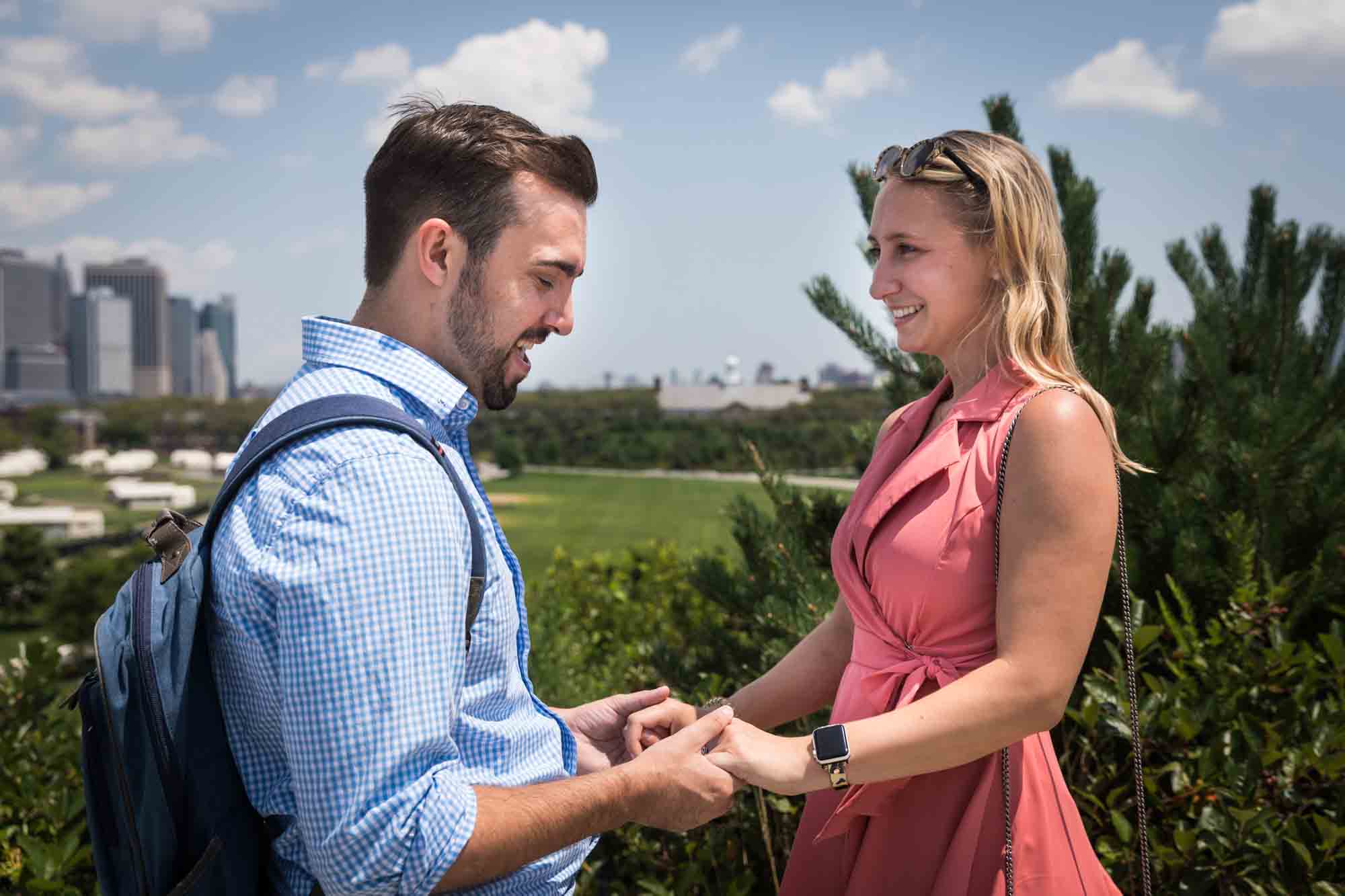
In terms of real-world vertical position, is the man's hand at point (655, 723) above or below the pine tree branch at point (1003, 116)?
below

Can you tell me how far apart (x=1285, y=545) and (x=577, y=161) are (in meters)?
3.25

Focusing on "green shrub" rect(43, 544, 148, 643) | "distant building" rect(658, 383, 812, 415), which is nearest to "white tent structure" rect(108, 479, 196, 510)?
"green shrub" rect(43, 544, 148, 643)

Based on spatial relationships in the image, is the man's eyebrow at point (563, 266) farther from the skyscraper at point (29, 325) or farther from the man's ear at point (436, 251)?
the skyscraper at point (29, 325)

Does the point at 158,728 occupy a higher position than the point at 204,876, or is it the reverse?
the point at 158,728

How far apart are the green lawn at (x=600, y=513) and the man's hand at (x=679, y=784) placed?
11.4 m

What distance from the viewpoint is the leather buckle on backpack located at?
4.42ft

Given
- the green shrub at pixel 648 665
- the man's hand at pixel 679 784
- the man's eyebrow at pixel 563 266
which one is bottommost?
the green shrub at pixel 648 665

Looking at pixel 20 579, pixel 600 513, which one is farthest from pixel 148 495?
pixel 20 579

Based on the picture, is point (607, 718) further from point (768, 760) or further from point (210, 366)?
point (210, 366)

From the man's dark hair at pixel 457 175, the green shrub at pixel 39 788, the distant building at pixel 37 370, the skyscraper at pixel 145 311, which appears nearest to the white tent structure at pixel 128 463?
the green shrub at pixel 39 788

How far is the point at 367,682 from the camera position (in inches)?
48.0

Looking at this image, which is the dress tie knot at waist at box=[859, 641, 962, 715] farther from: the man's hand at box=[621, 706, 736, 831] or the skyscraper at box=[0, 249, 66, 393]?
the skyscraper at box=[0, 249, 66, 393]

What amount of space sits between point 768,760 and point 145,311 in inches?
6917

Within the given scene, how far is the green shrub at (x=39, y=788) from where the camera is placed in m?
2.52
